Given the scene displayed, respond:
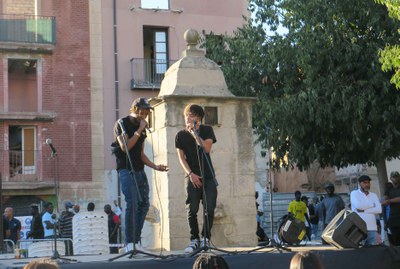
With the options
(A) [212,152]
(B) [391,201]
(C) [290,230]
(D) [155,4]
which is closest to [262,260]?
(C) [290,230]

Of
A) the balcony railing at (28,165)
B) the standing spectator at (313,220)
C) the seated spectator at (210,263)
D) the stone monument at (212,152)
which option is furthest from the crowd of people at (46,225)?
the balcony railing at (28,165)

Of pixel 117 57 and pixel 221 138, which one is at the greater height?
pixel 117 57

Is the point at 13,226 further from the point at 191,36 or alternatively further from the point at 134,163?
the point at 134,163

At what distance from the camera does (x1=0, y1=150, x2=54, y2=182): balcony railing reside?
27734 millimetres

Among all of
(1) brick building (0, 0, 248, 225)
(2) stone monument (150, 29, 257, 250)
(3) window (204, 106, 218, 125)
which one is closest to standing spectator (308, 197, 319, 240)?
(2) stone monument (150, 29, 257, 250)

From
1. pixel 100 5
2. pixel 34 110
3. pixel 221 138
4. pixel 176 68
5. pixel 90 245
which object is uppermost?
pixel 100 5

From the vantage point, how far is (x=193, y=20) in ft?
102

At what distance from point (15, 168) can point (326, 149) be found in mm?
12687

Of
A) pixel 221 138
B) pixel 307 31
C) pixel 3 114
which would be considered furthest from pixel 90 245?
pixel 3 114

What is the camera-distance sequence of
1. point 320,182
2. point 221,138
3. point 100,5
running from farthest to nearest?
point 320,182, point 100,5, point 221,138

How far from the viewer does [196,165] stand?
9.46 meters

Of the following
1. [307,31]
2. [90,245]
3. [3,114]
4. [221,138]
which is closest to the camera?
[90,245]

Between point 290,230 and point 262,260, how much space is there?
5.04 ft

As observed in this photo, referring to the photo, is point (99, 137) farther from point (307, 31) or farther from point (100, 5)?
point (307, 31)
